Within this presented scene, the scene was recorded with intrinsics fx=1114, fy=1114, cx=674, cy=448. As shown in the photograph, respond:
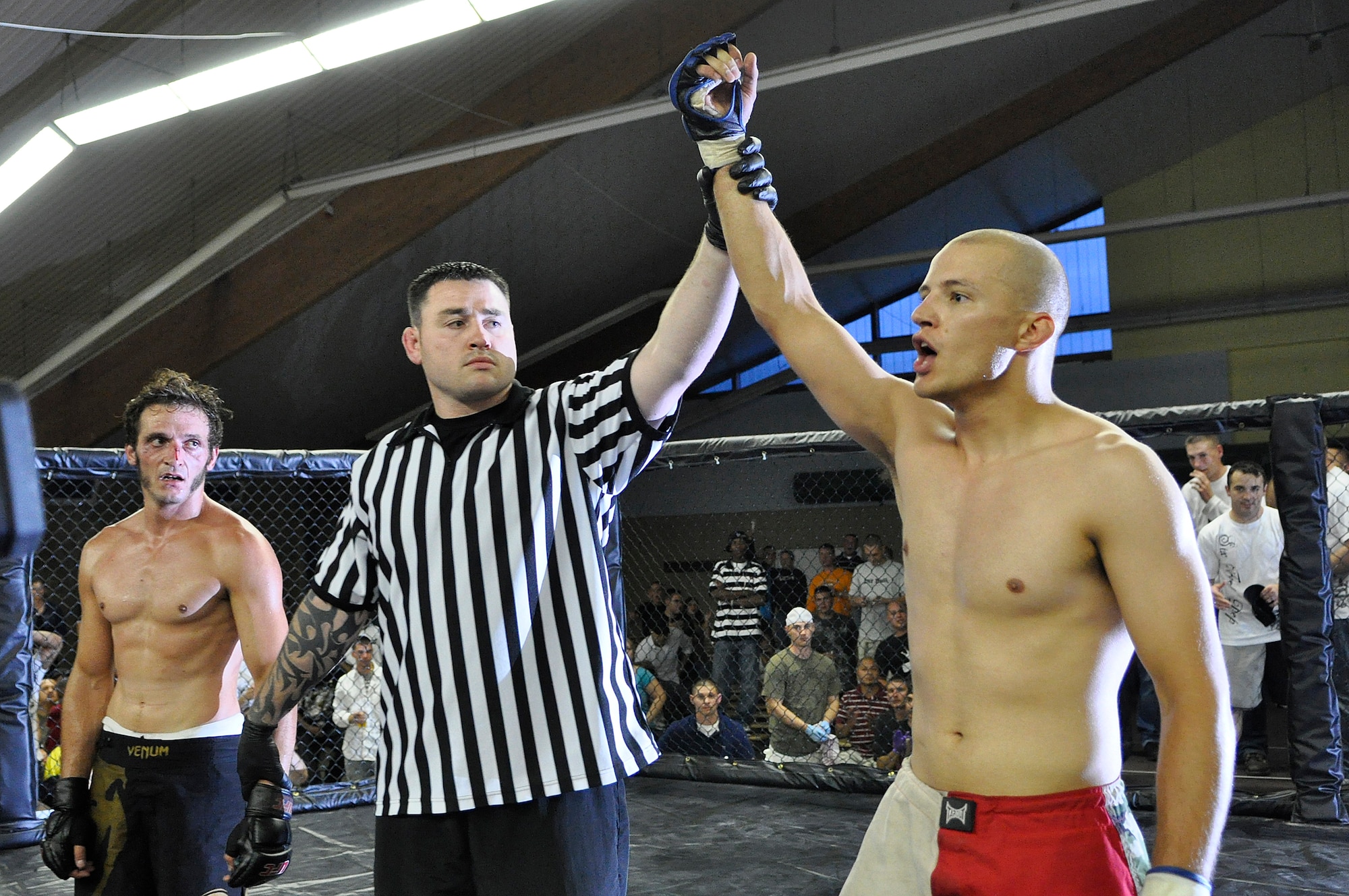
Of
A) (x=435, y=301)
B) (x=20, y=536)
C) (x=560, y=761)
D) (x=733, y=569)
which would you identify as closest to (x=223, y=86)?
(x=733, y=569)

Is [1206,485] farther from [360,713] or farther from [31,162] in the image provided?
[31,162]

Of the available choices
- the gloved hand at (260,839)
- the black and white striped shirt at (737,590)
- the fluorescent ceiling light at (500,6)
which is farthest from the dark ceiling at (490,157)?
the gloved hand at (260,839)

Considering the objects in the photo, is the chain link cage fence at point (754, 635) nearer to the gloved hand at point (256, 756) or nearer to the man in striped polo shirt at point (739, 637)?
the man in striped polo shirt at point (739, 637)

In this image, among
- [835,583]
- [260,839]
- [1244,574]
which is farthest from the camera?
[835,583]

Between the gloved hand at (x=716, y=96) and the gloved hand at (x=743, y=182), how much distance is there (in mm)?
16

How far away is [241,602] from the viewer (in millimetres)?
2559

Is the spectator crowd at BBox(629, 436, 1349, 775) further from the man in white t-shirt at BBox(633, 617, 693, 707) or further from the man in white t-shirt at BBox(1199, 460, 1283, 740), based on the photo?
the man in white t-shirt at BBox(633, 617, 693, 707)

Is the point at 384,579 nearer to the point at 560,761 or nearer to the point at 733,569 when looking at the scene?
the point at 560,761

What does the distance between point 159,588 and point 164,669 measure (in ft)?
0.61

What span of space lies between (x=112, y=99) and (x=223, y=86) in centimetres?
61

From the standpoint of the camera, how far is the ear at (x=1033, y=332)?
5.25 ft

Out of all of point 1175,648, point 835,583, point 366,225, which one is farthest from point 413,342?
point 366,225

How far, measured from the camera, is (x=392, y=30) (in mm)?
5617

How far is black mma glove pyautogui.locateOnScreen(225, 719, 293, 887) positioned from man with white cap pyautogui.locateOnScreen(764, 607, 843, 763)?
3201 mm
